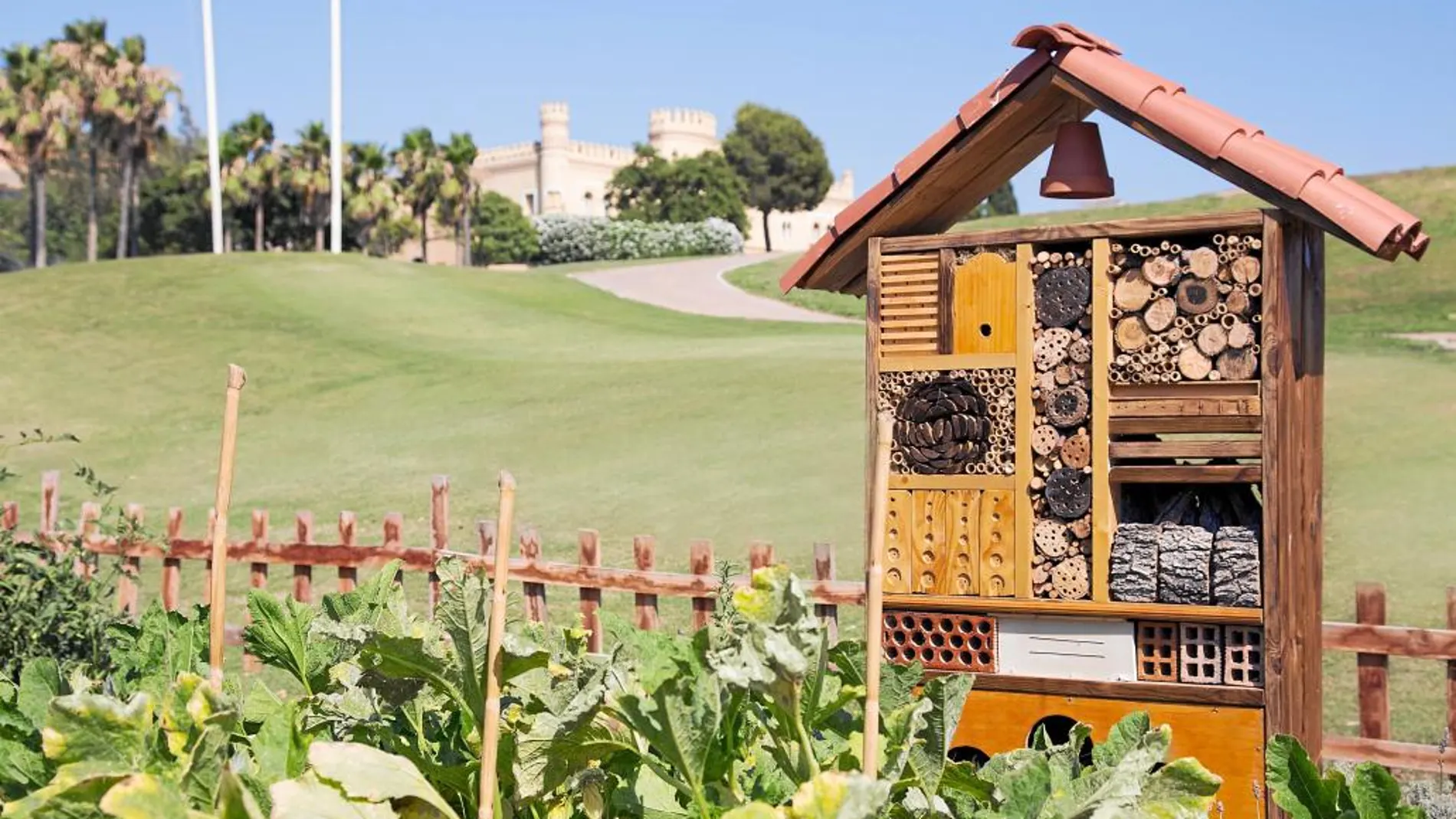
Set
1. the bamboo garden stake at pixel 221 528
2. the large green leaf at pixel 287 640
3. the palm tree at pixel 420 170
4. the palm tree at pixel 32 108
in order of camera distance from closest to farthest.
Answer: the bamboo garden stake at pixel 221 528
the large green leaf at pixel 287 640
the palm tree at pixel 32 108
the palm tree at pixel 420 170

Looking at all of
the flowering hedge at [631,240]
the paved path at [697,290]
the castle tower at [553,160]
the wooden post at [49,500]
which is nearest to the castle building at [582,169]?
the castle tower at [553,160]

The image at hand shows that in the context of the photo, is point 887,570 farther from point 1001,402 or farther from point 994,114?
point 994,114

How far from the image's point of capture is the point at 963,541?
514 cm

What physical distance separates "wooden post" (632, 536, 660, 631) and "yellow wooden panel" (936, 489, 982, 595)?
11.2 ft

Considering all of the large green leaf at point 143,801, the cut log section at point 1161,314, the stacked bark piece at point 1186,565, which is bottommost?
the stacked bark piece at point 1186,565

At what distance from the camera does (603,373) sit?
69.3 feet

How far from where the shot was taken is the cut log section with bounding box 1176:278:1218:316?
479 cm

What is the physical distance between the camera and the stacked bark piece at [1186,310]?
4754mm

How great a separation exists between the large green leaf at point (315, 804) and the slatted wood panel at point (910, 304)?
3.85 m

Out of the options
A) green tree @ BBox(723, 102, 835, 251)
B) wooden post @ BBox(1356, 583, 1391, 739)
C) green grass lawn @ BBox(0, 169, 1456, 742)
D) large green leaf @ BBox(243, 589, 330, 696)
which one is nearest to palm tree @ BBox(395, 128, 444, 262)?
green grass lawn @ BBox(0, 169, 1456, 742)

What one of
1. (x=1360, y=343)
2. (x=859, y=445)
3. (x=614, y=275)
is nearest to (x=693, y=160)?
(x=614, y=275)

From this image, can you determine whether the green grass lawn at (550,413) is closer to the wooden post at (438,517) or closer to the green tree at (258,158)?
the wooden post at (438,517)

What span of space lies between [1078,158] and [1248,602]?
5.04 ft

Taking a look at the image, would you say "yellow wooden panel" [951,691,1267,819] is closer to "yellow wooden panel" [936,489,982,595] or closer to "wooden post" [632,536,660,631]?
"yellow wooden panel" [936,489,982,595]
